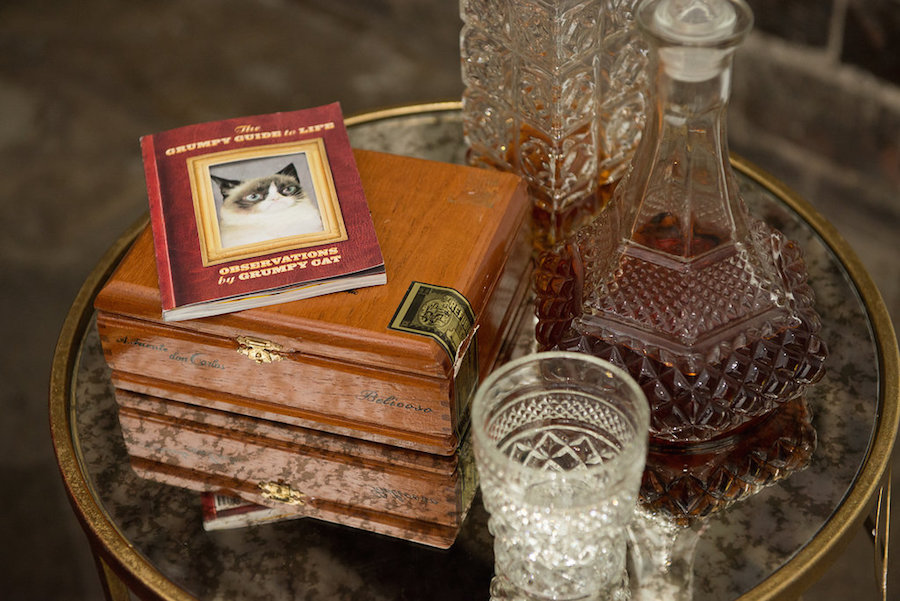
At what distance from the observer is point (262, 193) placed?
0.85m

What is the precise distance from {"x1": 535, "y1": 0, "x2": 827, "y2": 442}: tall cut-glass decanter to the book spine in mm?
282

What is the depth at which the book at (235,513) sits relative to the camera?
79 cm

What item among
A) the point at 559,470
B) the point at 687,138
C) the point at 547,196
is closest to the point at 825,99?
the point at 547,196

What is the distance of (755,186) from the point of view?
1.05 m

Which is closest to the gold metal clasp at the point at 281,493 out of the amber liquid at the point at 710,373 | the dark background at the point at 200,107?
the amber liquid at the point at 710,373

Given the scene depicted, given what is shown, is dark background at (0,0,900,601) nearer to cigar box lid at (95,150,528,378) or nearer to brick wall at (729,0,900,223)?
brick wall at (729,0,900,223)

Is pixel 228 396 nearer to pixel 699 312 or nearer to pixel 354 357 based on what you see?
pixel 354 357

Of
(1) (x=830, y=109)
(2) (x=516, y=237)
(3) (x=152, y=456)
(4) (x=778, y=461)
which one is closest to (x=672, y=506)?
(4) (x=778, y=461)

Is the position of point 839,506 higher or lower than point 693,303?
lower

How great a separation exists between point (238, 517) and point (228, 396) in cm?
9

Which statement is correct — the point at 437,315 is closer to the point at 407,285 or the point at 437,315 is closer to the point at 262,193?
the point at 407,285

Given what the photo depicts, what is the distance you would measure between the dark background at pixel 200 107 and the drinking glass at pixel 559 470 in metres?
0.77

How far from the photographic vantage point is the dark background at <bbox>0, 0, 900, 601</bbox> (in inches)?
60.1

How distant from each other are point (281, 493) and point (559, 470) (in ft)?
0.69
